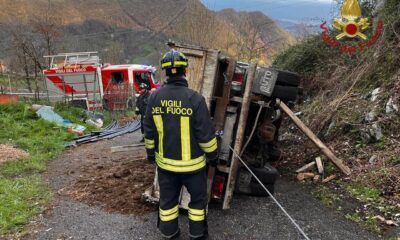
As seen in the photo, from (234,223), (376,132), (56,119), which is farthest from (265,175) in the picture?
(56,119)

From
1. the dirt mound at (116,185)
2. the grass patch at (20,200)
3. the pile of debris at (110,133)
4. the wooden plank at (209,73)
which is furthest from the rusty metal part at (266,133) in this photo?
the pile of debris at (110,133)

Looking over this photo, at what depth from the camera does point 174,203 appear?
3580mm

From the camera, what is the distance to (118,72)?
17.3m

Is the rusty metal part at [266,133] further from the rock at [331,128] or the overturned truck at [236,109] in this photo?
the rock at [331,128]

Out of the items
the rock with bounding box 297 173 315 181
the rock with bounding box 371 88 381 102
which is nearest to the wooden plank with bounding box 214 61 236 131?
the rock with bounding box 297 173 315 181

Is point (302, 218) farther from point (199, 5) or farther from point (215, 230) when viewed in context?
point (199, 5)

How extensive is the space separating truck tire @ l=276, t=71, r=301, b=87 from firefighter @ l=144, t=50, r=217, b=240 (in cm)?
176

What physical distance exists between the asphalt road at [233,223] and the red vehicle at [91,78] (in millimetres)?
12410

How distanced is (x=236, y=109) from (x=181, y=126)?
124 centimetres

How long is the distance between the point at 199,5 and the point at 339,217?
21.6 m

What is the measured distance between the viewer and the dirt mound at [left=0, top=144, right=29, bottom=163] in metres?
7.08

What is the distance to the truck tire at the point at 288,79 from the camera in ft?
15.5

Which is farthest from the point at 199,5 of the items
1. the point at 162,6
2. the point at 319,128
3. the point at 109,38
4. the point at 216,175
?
the point at 162,6

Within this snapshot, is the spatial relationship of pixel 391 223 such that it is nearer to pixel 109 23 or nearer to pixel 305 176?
pixel 305 176
